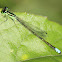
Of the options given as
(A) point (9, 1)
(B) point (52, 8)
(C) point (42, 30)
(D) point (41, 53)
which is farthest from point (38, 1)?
(D) point (41, 53)

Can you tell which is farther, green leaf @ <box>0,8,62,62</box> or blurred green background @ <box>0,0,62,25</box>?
blurred green background @ <box>0,0,62,25</box>

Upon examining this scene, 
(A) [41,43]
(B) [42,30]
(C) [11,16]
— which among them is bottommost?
(A) [41,43]

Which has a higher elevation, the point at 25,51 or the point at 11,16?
the point at 11,16

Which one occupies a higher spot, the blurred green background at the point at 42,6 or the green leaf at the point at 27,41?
the blurred green background at the point at 42,6

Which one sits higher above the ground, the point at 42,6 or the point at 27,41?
the point at 42,6

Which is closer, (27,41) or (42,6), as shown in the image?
(27,41)

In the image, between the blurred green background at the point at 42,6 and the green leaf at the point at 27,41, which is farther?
the blurred green background at the point at 42,6

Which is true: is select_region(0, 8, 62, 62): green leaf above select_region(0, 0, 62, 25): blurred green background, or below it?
below

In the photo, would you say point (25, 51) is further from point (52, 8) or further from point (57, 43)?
point (52, 8)
